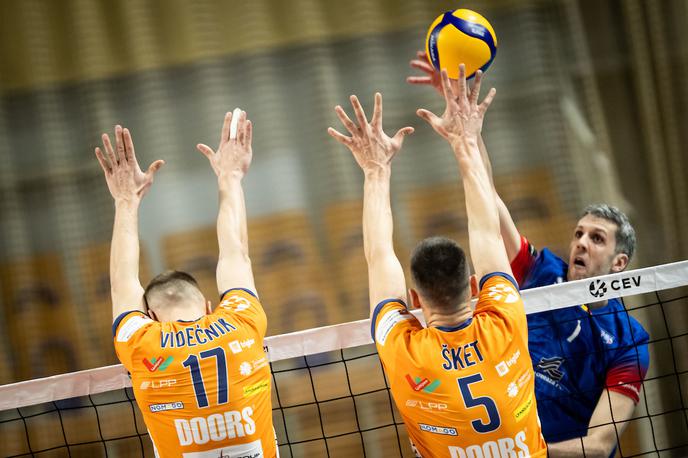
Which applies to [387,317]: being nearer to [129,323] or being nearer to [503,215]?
[129,323]

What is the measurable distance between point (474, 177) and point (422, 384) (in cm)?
92

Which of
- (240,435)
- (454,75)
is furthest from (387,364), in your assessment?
(454,75)

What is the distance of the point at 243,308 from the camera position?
3.18 metres

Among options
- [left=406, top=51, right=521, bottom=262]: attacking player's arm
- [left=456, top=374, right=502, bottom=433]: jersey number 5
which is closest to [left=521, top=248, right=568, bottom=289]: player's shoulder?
[left=406, top=51, right=521, bottom=262]: attacking player's arm

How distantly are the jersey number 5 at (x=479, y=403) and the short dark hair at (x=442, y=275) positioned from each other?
0.96 feet

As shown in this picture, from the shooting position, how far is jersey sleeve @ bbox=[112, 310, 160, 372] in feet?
10.0

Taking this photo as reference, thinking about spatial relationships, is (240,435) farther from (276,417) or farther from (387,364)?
(276,417)

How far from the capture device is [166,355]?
300 cm

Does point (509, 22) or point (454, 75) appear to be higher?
point (509, 22)

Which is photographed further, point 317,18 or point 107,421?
point 317,18

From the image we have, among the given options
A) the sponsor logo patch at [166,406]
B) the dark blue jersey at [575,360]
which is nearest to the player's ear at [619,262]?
the dark blue jersey at [575,360]

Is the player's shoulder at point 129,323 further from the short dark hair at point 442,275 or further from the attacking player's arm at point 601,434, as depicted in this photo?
the attacking player's arm at point 601,434

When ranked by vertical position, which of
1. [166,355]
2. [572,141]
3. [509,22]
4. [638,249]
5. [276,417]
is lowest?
[276,417]

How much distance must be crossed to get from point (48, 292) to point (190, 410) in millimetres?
5258
